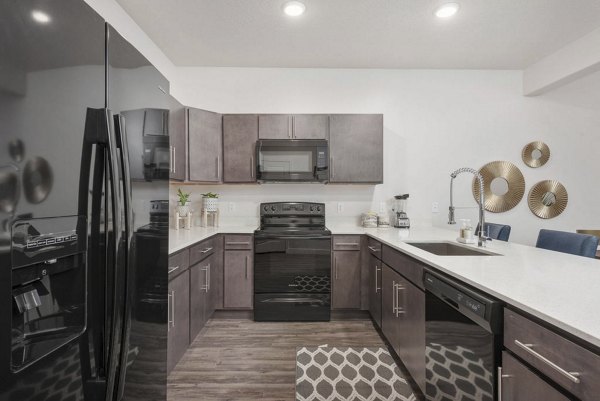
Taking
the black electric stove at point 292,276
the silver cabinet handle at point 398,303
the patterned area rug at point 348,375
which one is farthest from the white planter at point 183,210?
the silver cabinet handle at point 398,303

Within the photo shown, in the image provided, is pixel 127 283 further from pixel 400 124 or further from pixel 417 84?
pixel 417 84

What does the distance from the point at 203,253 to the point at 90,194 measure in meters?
1.91

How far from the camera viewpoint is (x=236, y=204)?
138 inches

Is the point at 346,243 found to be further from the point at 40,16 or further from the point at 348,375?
the point at 40,16

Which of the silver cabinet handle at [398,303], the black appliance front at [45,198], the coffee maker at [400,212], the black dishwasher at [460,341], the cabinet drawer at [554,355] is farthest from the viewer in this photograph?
the coffee maker at [400,212]

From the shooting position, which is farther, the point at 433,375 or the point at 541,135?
the point at 541,135

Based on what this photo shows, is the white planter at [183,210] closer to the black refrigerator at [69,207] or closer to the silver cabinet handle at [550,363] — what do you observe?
the black refrigerator at [69,207]

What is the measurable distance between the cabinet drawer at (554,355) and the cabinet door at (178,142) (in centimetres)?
262

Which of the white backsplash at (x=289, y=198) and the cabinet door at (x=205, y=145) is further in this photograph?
the white backsplash at (x=289, y=198)

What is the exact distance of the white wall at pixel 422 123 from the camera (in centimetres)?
348

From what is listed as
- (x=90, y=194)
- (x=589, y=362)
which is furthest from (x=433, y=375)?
(x=90, y=194)

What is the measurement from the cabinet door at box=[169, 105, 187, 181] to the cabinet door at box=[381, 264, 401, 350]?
2.04 m

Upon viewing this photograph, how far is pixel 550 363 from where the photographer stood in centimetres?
83

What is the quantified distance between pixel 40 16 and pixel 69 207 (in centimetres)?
42
